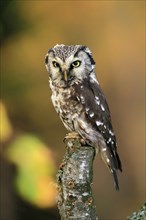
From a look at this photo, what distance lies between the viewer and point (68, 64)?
9.76ft

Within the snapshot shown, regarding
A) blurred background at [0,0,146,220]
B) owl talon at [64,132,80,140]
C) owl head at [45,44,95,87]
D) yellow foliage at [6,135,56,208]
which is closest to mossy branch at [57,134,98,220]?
owl talon at [64,132,80,140]

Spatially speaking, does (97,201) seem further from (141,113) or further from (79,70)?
(79,70)

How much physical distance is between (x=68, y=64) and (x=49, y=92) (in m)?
2.14

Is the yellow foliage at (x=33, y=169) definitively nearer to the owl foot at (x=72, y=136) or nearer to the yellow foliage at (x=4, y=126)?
the yellow foliage at (x=4, y=126)

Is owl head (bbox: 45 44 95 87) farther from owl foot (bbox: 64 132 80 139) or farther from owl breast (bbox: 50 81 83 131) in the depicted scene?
owl foot (bbox: 64 132 80 139)

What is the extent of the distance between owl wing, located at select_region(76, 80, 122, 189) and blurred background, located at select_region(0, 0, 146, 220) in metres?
1.71

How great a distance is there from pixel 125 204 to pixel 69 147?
9.21 ft

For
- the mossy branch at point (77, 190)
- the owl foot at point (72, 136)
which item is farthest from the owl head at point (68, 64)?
the mossy branch at point (77, 190)

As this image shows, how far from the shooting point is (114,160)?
10.8 feet

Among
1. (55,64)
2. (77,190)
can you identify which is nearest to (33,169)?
(55,64)

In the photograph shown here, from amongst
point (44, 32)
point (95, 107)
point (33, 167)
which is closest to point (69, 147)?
point (95, 107)

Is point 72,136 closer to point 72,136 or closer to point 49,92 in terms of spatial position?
point 72,136

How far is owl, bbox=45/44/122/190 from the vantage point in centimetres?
305

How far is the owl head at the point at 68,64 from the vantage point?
9.76ft
